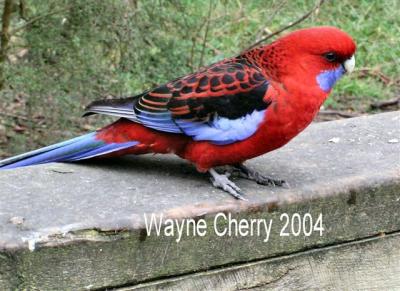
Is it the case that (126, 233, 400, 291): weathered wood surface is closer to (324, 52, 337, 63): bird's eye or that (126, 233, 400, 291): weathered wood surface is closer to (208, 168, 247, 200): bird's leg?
(208, 168, 247, 200): bird's leg

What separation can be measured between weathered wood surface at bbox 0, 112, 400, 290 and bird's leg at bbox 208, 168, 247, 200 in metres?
0.03

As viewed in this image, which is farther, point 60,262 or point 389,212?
point 389,212

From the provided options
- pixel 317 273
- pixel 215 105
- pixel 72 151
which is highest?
pixel 215 105

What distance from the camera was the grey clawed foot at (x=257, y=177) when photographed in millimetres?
2398

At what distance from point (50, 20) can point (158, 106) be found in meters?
1.53

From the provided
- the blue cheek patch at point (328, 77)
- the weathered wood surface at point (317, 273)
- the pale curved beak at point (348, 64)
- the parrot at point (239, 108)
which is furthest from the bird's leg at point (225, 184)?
the pale curved beak at point (348, 64)

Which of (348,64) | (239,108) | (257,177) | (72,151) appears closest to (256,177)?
(257,177)

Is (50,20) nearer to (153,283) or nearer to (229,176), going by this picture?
(229,176)

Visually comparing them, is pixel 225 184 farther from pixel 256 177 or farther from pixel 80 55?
pixel 80 55

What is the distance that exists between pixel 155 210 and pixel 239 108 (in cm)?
42

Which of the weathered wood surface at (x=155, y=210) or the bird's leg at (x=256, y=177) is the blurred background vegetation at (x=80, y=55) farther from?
the bird's leg at (x=256, y=177)

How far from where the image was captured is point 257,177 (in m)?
2.46

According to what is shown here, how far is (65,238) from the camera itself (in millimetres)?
1982

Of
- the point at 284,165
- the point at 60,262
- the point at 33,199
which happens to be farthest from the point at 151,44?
the point at 60,262
